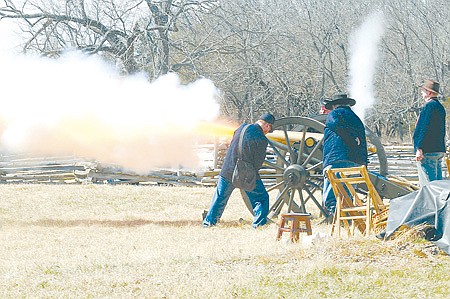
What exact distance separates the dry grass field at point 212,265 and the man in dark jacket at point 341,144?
2.94 feet

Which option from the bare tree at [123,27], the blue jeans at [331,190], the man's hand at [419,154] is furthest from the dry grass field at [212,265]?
the bare tree at [123,27]

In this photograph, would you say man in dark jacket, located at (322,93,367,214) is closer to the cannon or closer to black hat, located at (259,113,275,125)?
the cannon

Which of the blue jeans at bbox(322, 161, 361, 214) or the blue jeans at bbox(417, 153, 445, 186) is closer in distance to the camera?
the blue jeans at bbox(322, 161, 361, 214)

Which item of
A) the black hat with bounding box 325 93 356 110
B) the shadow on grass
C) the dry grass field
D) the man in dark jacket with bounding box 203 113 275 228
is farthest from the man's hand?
the shadow on grass

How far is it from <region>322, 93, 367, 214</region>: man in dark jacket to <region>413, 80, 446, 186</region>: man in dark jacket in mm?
686

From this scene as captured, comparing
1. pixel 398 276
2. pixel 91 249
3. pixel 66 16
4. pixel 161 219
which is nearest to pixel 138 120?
pixel 161 219

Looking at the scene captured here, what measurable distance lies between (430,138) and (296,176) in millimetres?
2036

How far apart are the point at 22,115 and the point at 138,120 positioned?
5.82 feet

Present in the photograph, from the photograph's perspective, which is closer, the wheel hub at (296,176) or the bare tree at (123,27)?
the wheel hub at (296,176)

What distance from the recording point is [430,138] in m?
9.23

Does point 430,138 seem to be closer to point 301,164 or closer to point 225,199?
point 301,164

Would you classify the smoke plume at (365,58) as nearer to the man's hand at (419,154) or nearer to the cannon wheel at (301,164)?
the cannon wheel at (301,164)

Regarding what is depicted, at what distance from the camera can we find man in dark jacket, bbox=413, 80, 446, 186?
30.2 feet

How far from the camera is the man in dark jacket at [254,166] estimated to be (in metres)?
10.3
